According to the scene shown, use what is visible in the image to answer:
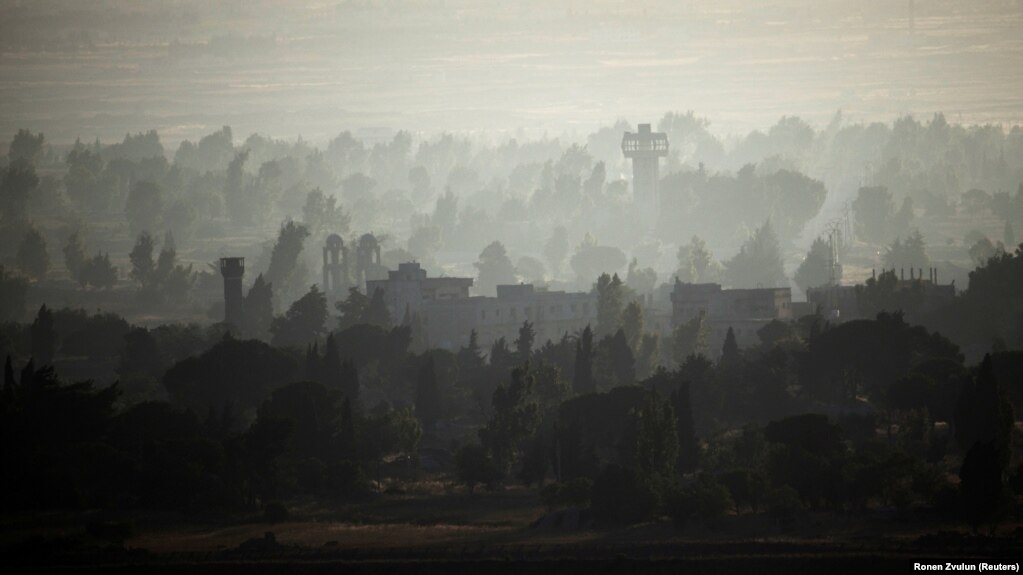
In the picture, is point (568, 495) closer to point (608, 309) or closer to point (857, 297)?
point (608, 309)

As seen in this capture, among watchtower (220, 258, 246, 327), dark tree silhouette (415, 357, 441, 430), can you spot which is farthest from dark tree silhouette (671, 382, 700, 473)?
watchtower (220, 258, 246, 327)

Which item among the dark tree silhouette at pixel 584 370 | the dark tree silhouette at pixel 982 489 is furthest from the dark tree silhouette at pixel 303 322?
the dark tree silhouette at pixel 982 489

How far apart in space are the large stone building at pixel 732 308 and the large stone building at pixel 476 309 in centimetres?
595

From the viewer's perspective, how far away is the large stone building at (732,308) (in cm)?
13112

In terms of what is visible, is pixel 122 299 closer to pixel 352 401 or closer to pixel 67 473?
pixel 352 401

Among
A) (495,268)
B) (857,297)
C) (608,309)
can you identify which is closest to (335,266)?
(495,268)

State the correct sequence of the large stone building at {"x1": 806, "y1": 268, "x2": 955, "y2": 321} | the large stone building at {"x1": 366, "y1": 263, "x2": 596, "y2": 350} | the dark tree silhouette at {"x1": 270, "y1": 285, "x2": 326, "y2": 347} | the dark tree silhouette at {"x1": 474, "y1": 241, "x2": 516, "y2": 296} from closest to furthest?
the dark tree silhouette at {"x1": 270, "y1": 285, "x2": 326, "y2": 347}
the large stone building at {"x1": 806, "y1": 268, "x2": 955, "y2": 321}
the large stone building at {"x1": 366, "y1": 263, "x2": 596, "y2": 350}
the dark tree silhouette at {"x1": 474, "y1": 241, "x2": 516, "y2": 296}

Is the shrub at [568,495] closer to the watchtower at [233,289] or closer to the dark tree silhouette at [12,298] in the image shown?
the watchtower at [233,289]

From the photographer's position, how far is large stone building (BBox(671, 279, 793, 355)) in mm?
131125

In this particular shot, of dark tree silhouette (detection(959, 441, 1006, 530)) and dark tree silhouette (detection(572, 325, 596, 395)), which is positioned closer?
dark tree silhouette (detection(959, 441, 1006, 530))

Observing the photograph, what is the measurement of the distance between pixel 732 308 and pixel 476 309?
1618cm

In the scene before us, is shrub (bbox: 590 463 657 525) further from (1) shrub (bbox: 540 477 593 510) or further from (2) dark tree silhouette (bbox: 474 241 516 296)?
(2) dark tree silhouette (bbox: 474 241 516 296)

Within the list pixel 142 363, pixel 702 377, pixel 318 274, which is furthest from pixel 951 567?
pixel 318 274

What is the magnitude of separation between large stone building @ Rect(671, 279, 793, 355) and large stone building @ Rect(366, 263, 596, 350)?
19.5 ft
